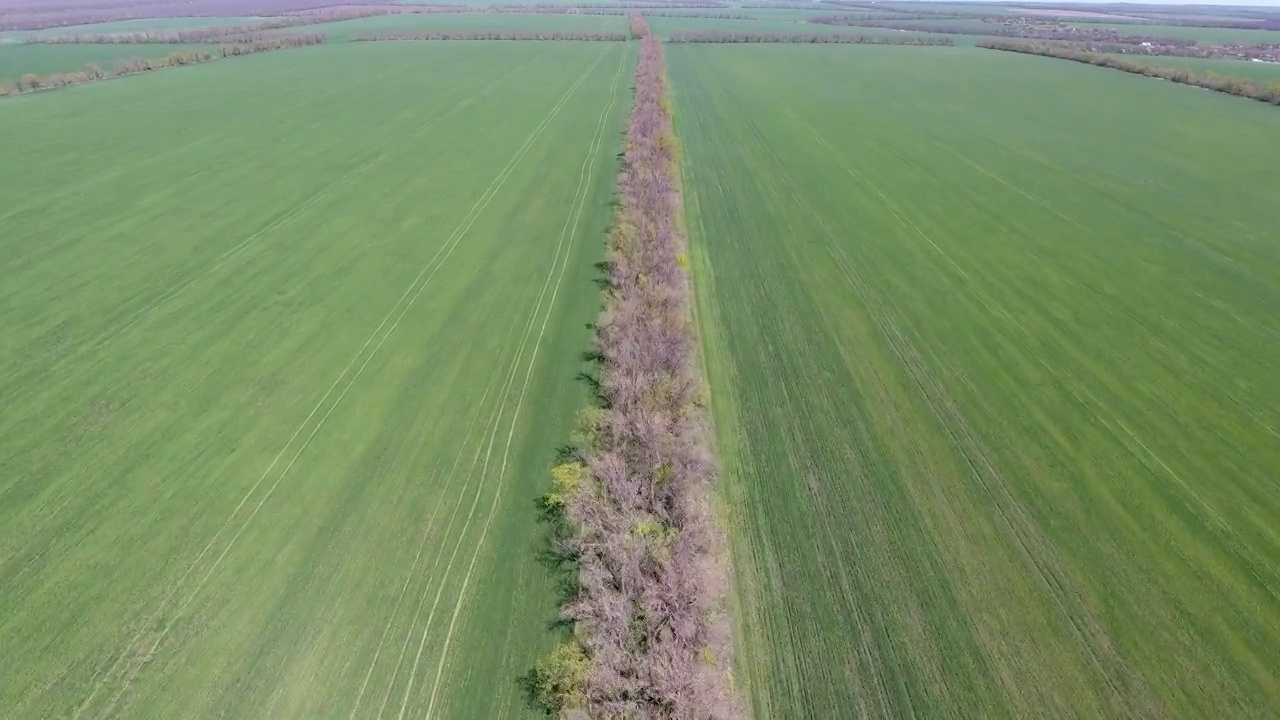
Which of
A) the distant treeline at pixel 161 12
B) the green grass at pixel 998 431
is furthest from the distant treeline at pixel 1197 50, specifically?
the distant treeline at pixel 161 12

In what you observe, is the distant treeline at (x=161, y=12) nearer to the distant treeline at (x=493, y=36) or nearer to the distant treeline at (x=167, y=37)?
the distant treeline at (x=167, y=37)

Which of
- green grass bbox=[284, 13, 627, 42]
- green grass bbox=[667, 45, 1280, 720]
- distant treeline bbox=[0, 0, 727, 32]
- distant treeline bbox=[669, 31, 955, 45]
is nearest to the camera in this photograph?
green grass bbox=[667, 45, 1280, 720]

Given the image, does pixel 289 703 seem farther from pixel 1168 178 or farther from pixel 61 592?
pixel 1168 178

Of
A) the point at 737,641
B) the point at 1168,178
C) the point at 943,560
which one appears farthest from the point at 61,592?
the point at 1168,178

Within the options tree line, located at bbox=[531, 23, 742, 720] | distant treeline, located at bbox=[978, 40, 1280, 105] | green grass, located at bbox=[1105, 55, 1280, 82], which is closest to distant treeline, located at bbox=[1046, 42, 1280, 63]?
green grass, located at bbox=[1105, 55, 1280, 82]

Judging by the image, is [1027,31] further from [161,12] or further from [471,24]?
[161,12]

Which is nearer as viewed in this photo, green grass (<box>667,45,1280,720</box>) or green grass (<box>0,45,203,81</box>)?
green grass (<box>667,45,1280,720</box>)

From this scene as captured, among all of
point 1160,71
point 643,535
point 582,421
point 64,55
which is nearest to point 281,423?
point 582,421

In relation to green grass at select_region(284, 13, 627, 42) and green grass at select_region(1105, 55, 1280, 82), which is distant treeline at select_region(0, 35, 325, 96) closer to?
green grass at select_region(284, 13, 627, 42)
